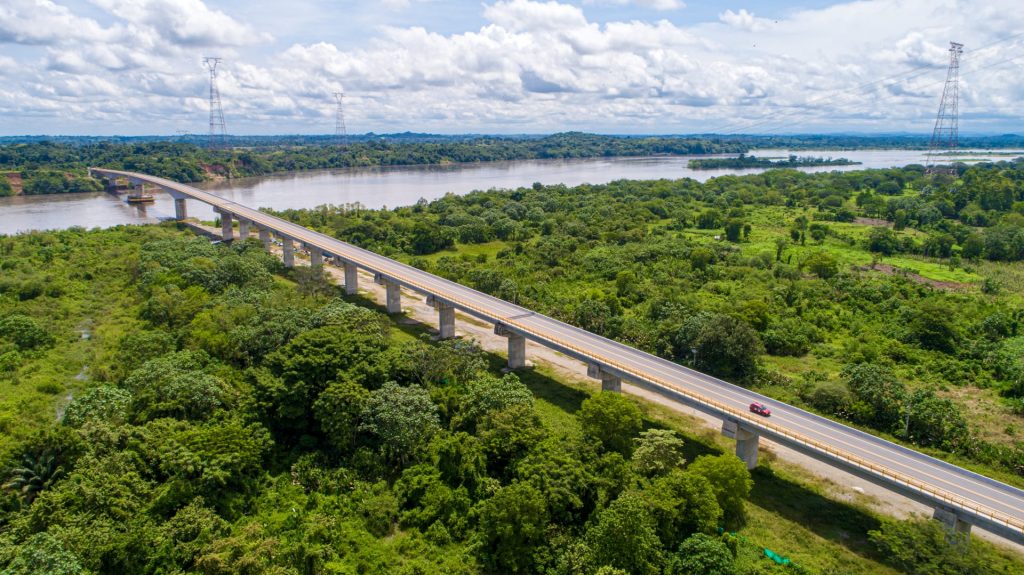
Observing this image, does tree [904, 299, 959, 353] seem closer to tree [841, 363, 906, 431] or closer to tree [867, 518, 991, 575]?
tree [841, 363, 906, 431]

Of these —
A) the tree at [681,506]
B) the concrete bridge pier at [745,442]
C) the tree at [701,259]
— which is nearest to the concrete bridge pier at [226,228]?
the tree at [701,259]

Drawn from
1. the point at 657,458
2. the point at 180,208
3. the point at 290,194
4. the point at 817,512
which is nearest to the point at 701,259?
the point at 817,512

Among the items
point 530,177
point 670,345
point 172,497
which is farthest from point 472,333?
point 530,177

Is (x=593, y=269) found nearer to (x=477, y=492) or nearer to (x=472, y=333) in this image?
(x=472, y=333)

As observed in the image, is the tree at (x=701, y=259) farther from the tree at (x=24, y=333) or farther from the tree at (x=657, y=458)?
the tree at (x=24, y=333)

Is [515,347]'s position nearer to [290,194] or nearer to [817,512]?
[817,512]

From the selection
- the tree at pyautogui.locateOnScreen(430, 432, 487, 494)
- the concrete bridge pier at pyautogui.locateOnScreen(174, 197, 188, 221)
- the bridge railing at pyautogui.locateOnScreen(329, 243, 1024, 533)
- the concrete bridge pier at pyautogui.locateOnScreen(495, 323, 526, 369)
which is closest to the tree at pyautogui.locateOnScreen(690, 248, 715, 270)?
the concrete bridge pier at pyautogui.locateOnScreen(495, 323, 526, 369)
